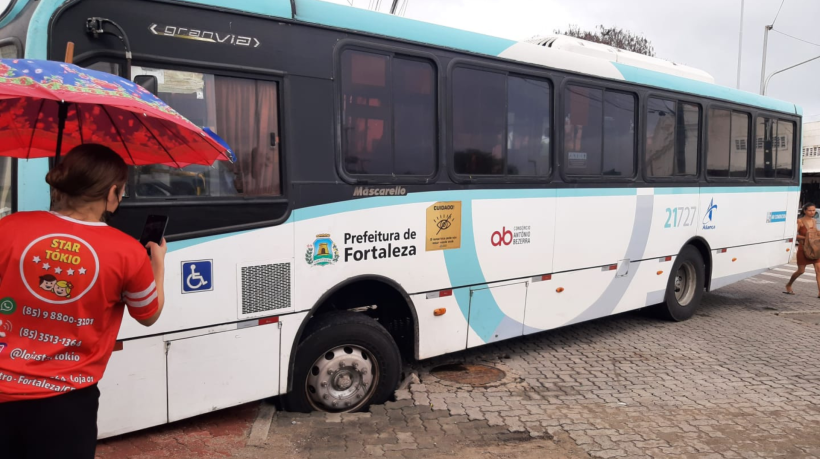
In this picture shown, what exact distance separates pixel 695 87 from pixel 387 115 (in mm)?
5395

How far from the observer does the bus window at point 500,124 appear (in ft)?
18.4

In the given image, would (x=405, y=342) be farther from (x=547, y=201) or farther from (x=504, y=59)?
(x=504, y=59)

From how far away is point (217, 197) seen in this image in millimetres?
4152

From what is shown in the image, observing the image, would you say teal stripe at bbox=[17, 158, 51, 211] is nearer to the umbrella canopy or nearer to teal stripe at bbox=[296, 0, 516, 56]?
the umbrella canopy

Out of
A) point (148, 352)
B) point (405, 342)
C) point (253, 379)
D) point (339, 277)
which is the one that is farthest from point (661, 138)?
point (148, 352)

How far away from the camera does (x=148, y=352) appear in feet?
12.8

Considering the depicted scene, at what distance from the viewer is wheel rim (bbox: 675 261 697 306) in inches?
345

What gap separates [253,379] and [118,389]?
2.96 feet

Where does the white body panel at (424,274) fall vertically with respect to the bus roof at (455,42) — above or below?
below

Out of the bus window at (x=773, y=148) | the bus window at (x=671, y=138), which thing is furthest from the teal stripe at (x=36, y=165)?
the bus window at (x=773, y=148)

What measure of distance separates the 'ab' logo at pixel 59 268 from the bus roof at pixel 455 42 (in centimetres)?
198

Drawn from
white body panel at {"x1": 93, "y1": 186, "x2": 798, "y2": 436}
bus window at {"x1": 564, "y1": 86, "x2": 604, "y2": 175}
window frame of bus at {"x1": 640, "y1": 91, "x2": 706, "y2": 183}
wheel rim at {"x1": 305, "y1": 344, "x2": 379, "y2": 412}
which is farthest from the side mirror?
window frame of bus at {"x1": 640, "y1": 91, "x2": 706, "y2": 183}

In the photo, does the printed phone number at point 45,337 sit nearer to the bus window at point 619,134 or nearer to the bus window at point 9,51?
the bus window at point 9,51

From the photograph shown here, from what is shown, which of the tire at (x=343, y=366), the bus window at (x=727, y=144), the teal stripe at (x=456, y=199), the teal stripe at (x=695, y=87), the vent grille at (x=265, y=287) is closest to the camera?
the vent grille at (x=265, y=287)
